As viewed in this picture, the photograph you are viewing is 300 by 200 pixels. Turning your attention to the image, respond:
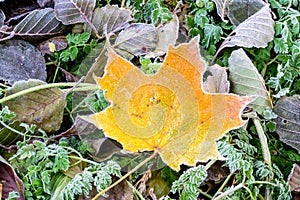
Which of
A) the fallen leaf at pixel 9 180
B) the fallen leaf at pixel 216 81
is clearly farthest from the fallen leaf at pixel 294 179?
the fallen leaf at pixel 9 180

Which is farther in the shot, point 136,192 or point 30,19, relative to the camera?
point 30,19

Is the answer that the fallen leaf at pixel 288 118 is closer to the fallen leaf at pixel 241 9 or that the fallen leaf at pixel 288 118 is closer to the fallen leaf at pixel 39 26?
the fallen leaf at pixel 241 9

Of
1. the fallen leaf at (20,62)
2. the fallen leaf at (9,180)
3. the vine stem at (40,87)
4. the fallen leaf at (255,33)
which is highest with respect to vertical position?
the fallen leaf at (255,33)

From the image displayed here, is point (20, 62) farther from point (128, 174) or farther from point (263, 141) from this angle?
point (263, 141)

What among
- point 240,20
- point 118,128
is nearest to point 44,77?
point 118,128

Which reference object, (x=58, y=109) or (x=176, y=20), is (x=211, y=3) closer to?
(x=176, y=20)

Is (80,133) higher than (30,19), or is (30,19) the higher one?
(30,19)

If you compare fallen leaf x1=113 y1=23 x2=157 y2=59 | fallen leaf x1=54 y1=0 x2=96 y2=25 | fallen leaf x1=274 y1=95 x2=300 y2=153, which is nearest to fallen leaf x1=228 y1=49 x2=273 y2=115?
fallen leaf x1=274 y1=95 x2=300 y2=153
